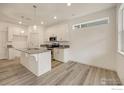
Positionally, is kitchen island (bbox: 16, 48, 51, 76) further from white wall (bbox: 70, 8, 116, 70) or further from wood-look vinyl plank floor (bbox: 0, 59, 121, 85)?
white wall (bbox: 70, 8, 116, 70)

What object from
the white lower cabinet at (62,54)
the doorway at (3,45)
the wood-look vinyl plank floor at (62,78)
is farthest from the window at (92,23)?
the doorway at (3,45)

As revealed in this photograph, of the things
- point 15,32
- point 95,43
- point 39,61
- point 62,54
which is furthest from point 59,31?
point 39,61

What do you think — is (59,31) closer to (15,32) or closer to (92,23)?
(92,23)

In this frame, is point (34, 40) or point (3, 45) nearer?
point (3, 45)

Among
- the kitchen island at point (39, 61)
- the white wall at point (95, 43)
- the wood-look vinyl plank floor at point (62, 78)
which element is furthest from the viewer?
the white wall at point (95, 43)

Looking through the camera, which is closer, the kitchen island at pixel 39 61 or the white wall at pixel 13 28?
the kitchen island at pixel 39 61

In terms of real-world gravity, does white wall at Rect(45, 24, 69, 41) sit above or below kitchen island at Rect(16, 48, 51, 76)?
above

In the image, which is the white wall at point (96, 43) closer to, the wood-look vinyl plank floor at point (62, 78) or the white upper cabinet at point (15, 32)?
the wood-look vinyl plank floor at point (62, 78)

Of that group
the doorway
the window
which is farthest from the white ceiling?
the doorway

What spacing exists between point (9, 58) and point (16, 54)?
0.70m

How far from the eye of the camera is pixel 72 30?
5.94 m

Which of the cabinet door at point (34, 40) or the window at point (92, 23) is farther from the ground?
the window at point (92, 23)

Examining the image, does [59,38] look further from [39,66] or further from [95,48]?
[39,66]

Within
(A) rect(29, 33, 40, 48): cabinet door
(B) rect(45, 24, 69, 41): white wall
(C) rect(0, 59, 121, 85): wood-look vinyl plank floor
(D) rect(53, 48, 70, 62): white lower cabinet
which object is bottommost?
(C) rect(0, 59, 121, 85): wood-look vinyl plank floor
